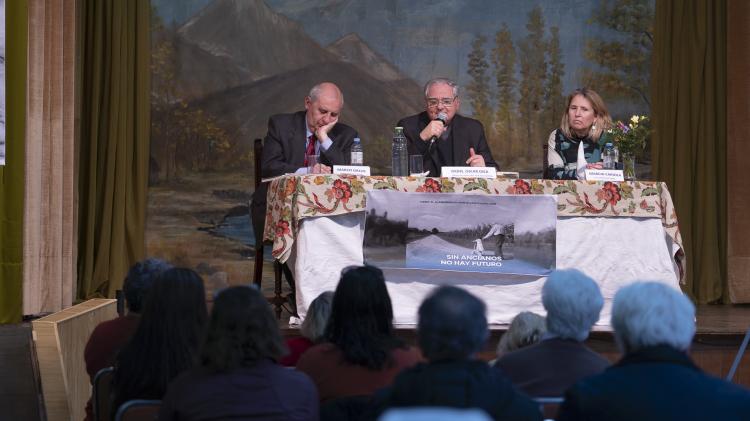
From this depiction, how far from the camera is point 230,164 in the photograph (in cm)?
776

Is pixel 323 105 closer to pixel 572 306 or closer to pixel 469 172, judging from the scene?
pixel 469 172

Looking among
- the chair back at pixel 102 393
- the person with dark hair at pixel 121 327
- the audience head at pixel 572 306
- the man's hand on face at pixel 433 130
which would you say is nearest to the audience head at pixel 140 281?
the person with dark hair at pixel 121 327

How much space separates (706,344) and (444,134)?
1858 millimetres

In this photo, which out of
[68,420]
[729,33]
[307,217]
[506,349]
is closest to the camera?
[506,349]

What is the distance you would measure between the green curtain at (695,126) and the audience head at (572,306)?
5.46 m

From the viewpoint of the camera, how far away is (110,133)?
729 centimetres

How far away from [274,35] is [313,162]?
112 inches

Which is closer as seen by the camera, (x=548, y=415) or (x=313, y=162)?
(x=548, y=415)

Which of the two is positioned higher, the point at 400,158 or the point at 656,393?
the point at 400,158

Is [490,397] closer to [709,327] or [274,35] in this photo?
[709,327]

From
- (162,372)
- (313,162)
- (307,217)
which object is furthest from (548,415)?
(313,162)

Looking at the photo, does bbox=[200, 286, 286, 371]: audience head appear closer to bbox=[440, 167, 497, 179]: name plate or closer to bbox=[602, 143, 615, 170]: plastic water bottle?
bbox=[440, 167, 497, 179]: name plate

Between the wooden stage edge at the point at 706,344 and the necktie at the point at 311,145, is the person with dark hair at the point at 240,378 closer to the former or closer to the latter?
the wooden stage edge at the point at 706,344

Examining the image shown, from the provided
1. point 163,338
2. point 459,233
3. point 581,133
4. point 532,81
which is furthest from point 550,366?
point 532,81
